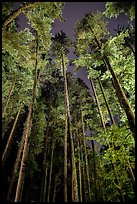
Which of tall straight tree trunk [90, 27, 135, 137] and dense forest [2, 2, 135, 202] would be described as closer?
tall straight tree trunk [90, 27, 135, 137]

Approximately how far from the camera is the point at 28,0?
33.9 feet

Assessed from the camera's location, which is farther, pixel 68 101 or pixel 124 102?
pixel 68 101

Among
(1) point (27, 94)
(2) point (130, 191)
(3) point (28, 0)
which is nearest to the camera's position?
(3) point (28, 0)

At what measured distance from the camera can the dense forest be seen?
10.7 m

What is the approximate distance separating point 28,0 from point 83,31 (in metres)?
6.59

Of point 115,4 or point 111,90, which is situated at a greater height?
point 111,90

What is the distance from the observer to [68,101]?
57.9ft

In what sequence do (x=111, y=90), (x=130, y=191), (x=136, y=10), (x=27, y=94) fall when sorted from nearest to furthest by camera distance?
(x=136, y=10) → (x=130, y=191) → (x=27, y=94) → (x=111, y=90)

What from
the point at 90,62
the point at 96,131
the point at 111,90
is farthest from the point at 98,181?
the point at 90,62

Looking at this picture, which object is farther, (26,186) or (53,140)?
(26,186)

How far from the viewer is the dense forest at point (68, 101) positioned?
10734 mm

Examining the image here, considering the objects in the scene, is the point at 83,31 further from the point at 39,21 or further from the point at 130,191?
the point at 130,191

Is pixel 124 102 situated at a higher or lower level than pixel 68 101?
lower

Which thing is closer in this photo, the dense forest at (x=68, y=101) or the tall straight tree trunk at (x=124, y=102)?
the tall straight tree trunk at (x=124, y=102)
